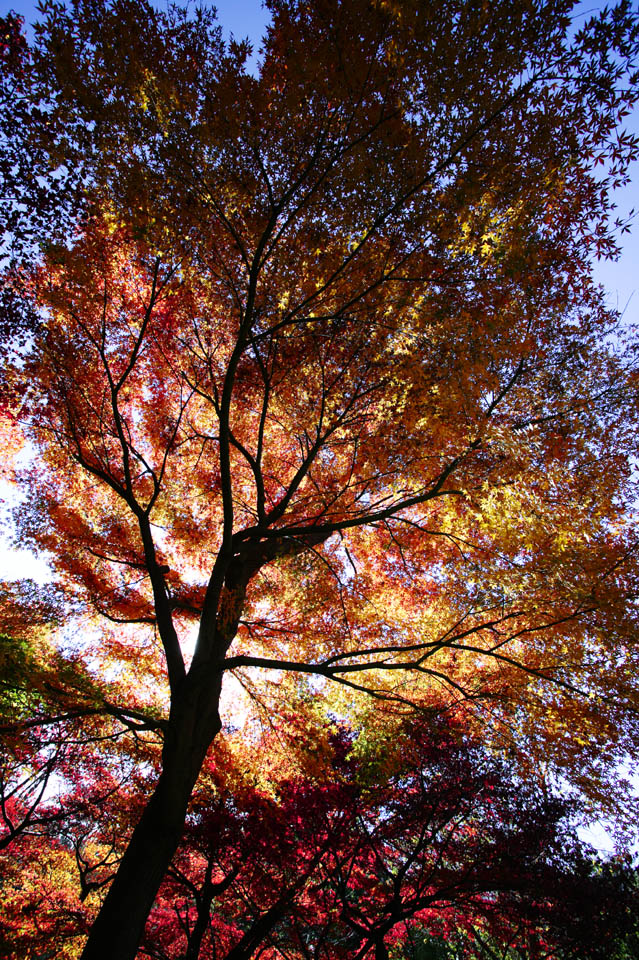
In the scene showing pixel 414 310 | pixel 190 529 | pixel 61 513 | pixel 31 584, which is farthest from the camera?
pixel 190 529

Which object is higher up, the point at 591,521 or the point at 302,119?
the point at 302,119

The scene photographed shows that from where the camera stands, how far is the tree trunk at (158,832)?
3.24 metres

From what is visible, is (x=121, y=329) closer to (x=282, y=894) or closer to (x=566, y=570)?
(x=566, y=570)

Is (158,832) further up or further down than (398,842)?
further down

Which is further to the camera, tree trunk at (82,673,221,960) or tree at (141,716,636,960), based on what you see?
tree at (141,716,636,960)

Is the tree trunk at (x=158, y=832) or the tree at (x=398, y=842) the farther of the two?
the tree at (x=398, y=842)

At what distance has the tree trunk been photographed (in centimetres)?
324

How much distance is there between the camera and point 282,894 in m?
6.23

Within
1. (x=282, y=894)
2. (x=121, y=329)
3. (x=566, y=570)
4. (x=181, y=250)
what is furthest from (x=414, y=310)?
(x=282, y=894)

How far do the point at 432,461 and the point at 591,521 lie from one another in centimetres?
208

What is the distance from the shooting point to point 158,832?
3.72 meters

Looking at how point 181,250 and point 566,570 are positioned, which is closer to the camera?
point 566,570

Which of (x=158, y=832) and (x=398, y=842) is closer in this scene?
(x=158, y=832)

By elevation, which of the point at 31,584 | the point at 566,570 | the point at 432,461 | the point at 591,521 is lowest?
the point at 31,584
